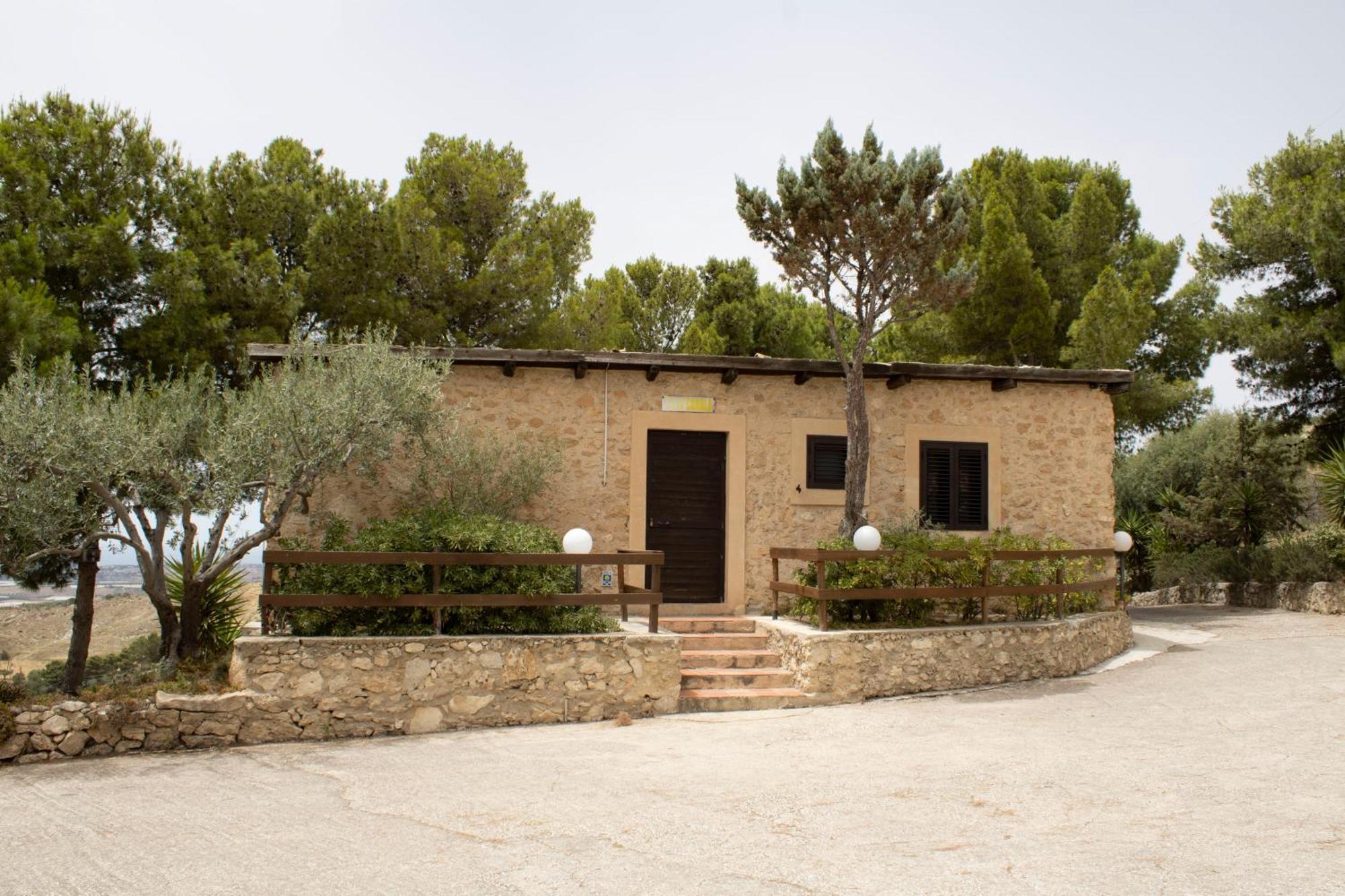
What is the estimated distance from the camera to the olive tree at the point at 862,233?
10.5 metres

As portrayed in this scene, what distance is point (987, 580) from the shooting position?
9492 mm

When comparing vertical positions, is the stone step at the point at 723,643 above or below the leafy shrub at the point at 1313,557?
below

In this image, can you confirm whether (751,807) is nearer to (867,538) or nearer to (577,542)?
(577,542)

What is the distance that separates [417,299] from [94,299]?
510 centimetres

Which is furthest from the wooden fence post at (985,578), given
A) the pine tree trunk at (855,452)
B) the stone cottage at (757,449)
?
the stone cottage at (757,449)

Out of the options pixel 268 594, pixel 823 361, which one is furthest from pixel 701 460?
pixel 268 594

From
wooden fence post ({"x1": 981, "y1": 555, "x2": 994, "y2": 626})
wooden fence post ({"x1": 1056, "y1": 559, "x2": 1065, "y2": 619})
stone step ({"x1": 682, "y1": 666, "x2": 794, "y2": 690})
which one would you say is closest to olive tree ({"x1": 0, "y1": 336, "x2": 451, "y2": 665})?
stone step ({"x1": 682, "y1": 666, "x2": 794, "y2": 690})

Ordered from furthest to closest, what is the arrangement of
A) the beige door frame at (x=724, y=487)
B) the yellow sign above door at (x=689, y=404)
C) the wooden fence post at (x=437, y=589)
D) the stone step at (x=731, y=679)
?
the yellow sign above door at (x=689, y=404), the beige door frame at (x=724, y=487), the stone step at (x=731, y=679), the wooden fence post at (x=437, y=589)

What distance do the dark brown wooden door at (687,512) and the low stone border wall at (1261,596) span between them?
9.64 m

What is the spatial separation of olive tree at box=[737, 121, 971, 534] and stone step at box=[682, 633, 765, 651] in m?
1.64

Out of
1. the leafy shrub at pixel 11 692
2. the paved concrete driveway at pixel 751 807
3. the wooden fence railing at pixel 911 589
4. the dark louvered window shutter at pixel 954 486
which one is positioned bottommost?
the paved concrete driveway at pixel 751 807

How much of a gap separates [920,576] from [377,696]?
16.4 ft

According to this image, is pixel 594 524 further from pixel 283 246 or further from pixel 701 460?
pixel 283 246

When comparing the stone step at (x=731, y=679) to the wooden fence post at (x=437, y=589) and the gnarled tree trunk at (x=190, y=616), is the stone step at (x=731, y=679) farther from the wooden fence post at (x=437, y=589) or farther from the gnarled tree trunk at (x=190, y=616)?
the gnarled tree trunk at (x=190, y=616)
